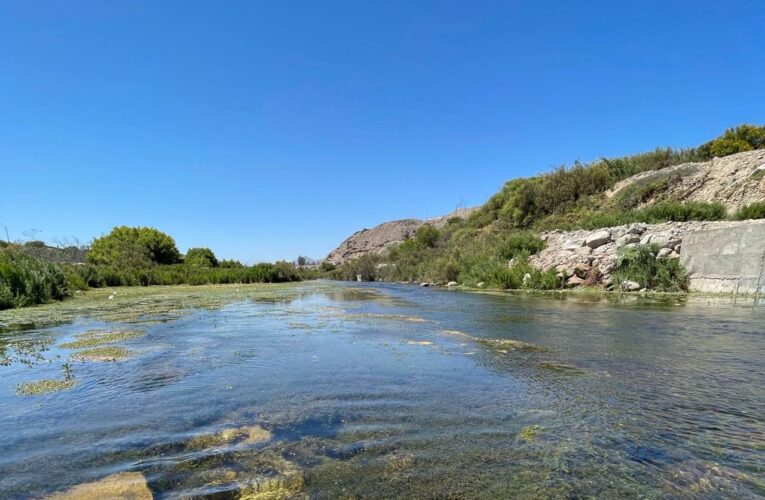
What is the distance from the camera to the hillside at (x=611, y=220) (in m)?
14.4

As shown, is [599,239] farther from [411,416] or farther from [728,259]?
[411,416]

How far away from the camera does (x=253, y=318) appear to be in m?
9.90

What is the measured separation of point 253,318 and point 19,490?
7.64 meters

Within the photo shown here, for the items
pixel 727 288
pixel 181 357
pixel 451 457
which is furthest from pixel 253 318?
pixel 727 288

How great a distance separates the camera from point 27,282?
1242 centimetres

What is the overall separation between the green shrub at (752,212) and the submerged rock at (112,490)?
17631 mm

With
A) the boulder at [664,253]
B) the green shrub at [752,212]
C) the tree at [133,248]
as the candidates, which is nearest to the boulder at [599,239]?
the boulder at [664,253]

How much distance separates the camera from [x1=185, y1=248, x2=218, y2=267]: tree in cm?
3662

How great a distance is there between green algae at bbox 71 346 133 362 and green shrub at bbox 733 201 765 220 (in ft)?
56.9

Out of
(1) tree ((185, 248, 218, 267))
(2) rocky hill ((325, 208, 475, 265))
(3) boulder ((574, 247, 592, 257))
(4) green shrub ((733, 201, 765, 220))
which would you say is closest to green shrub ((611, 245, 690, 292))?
(3) boulder ((574, 247, 592, 257))

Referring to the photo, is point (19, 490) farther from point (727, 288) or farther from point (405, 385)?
point (727, 288)

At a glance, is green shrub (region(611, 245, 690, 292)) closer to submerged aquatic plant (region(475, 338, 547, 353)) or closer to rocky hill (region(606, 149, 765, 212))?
rocky hill (region(606, 149, 765, 212))

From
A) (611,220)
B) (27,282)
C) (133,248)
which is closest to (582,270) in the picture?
(611,220)

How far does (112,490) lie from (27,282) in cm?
1314
